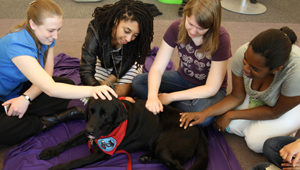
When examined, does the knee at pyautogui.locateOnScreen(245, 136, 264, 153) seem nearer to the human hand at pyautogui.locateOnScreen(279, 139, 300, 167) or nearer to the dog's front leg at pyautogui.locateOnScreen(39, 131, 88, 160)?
the human hand at pyautogui.locateOnScreen(279, 139, 300, 167)

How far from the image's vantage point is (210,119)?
1.95 meters

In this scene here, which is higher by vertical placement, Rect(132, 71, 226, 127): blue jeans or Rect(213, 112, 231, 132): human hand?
Rect(132, 71, 226, 127): blue jeans

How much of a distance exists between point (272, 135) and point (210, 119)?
1.52 ft

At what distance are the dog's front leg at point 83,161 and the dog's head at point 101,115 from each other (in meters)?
0.25

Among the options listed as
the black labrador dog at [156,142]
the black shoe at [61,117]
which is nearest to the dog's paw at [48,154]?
the black labrador dog at [156,142]

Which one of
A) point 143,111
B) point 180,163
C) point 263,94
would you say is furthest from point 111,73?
point 263,94

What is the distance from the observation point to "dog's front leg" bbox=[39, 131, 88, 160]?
1.63 metres

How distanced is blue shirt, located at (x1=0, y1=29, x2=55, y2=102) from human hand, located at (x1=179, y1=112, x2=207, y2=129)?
3.55 ft

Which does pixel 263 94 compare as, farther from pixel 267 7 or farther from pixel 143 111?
pixel 267 7

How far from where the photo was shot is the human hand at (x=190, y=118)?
1658mm

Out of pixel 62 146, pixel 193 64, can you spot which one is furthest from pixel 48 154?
pixel 193 64

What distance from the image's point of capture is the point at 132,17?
5.70ft

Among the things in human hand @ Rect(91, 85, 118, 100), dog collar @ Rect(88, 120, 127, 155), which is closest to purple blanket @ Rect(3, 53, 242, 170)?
dog collar @ Rect(88, 120, 127, 155)

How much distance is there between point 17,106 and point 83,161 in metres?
0.61
